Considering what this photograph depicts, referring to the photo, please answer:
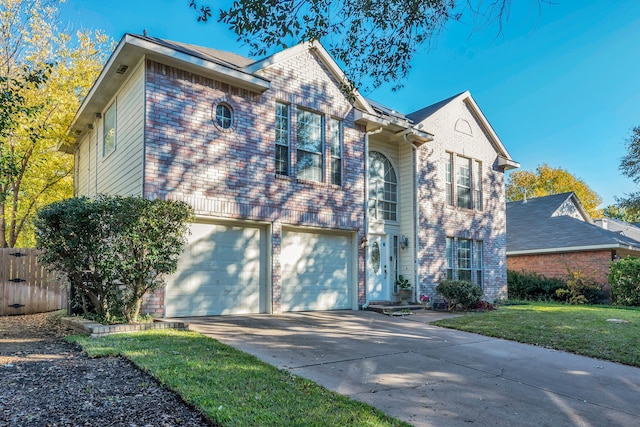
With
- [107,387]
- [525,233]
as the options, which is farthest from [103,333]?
[525,233]

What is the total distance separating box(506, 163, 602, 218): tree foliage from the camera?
132ft

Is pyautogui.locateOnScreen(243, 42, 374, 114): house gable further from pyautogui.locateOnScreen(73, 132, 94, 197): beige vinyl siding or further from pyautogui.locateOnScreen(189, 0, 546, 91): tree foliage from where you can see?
pyautogui.locateOnScreen(73, 132, 94, 197): beige vinyl siding

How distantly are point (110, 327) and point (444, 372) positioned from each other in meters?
5.21

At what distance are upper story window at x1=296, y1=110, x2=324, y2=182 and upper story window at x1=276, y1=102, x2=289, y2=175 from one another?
350mm

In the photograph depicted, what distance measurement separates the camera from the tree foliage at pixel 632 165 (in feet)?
64.4

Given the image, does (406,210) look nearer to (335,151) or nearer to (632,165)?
(335,151)

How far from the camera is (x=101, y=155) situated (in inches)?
476

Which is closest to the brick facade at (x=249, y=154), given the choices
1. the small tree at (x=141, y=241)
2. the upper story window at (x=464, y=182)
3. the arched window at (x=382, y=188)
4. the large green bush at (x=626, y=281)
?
the arched window at (x=382, y=188)

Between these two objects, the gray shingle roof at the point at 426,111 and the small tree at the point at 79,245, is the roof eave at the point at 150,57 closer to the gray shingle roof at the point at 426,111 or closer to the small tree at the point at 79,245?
the small tree at the point at 79,245

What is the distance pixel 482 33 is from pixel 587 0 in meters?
2.37

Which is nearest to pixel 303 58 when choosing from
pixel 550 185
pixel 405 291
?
pixel 405 291

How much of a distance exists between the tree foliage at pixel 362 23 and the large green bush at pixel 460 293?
729 cm

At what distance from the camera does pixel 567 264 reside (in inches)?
770

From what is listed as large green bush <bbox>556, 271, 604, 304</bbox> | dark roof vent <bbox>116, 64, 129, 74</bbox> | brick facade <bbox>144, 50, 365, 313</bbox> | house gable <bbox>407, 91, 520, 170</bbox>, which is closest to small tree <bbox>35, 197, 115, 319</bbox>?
brick facade <bbox>144, 50, 365, 313</bbox>
